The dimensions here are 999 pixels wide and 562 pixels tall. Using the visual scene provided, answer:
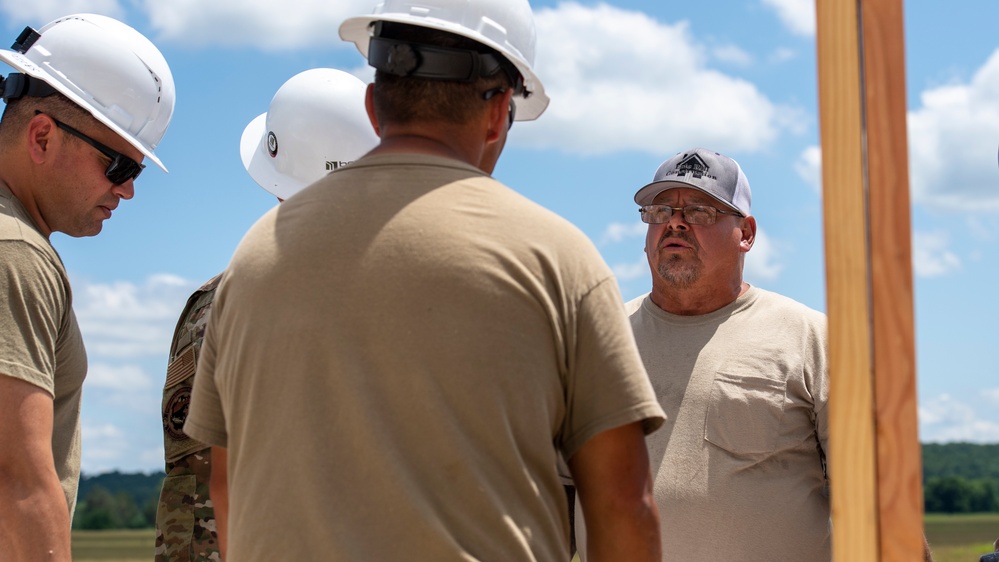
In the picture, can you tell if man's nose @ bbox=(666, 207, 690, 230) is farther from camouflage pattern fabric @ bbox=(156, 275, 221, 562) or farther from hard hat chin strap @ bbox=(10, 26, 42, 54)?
hard hat chin strap @ bbox=(10, 26, 42, 54)

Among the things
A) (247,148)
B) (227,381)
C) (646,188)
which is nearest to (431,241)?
(227,381)

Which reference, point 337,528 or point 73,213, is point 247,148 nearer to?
point 73,213

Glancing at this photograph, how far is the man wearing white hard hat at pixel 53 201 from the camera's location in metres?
2.85

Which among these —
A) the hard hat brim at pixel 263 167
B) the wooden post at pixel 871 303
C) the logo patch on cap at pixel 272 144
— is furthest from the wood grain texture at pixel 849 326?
the logo patch on cap at pixel 272 144

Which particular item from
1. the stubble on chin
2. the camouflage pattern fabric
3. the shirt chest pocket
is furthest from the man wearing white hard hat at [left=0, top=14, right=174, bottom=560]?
the shirt chest pocket

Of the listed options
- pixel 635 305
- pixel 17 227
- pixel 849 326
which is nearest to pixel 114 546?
pixel 635 305

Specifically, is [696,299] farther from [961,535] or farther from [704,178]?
[961,535]

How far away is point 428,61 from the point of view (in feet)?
7.35

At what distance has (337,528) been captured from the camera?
2002 mm

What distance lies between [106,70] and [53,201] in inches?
22.7

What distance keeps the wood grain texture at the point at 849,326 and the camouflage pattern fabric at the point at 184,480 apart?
233 centimetres

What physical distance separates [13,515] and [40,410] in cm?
28

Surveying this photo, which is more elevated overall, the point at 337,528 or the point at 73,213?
the point at 73,213

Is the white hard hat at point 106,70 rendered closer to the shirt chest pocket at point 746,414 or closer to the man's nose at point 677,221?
the man's nose at point 677,221
